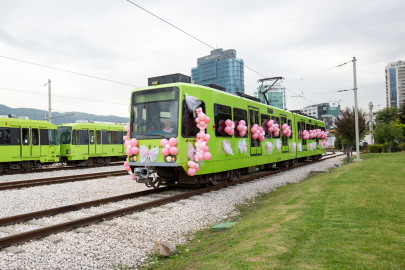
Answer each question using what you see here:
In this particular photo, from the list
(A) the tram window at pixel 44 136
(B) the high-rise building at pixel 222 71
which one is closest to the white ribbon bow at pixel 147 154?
(A) the tram window at pixel 44 136

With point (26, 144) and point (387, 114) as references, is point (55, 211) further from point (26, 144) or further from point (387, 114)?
point (387, 114)

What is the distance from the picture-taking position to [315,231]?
16.1 ft

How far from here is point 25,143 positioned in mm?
17719

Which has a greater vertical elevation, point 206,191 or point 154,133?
point 154,133

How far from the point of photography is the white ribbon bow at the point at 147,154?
888 centimetres

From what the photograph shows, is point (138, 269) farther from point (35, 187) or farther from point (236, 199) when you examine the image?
point (35, 187)

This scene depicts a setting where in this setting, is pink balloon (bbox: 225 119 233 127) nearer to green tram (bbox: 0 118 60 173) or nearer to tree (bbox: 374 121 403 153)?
green tram (bbox: 0 118 60 173)

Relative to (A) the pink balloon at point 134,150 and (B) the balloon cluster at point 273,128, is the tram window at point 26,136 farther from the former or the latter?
(B) the balloon cluster at point 273,128

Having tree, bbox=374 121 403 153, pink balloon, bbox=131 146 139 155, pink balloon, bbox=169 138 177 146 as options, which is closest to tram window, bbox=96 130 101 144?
pink balloon, bbox=131 146 139 155

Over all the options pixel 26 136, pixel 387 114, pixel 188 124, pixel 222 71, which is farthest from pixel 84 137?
pixel 222 71

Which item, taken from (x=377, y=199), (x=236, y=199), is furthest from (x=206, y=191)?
(x=377, y=199)

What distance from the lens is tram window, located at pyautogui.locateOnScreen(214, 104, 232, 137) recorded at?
1011cm

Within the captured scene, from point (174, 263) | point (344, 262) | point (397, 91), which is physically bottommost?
point (174, 263)

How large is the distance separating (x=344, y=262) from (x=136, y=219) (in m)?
4.30
